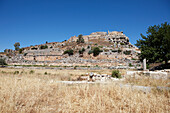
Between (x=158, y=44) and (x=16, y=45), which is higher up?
(x=16, y=45)

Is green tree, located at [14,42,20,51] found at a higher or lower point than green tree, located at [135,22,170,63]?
higher

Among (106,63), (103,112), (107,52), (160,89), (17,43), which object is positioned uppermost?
(17,43)

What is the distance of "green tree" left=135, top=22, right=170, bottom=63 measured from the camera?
1475 centimetres

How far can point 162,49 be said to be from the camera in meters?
15.2

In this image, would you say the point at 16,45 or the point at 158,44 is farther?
the point at 16,45

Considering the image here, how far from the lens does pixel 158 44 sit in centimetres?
1627

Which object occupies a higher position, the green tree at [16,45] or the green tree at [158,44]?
the green tree at [16,45]

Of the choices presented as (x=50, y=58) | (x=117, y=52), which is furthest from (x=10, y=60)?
(x=117, y=52)

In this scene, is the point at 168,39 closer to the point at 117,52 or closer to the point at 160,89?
the point at 160,89

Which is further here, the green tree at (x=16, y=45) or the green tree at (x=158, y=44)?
the green tree at (x=16, y=45)

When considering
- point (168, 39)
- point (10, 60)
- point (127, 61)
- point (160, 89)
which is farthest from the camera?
point (10, 60)

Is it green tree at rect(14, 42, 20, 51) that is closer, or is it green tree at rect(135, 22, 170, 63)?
green tree at rect(135, 22, 170, 63)

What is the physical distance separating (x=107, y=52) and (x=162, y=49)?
26895 mm

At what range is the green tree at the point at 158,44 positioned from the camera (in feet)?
48.4
